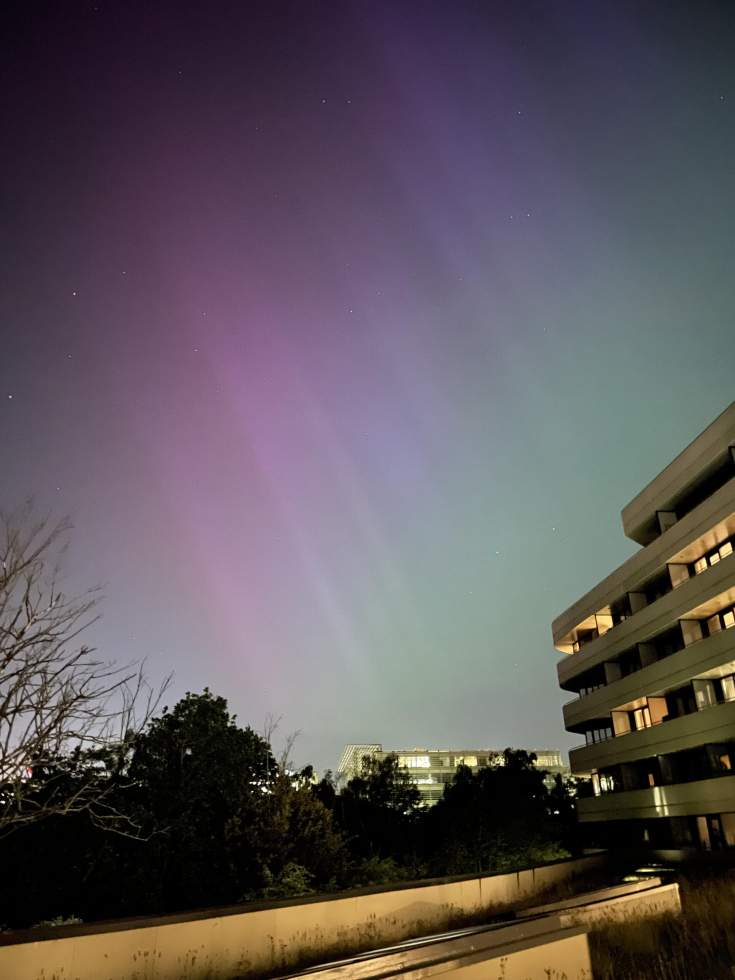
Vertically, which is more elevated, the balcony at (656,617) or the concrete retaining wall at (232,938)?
the balcony at (656,617)

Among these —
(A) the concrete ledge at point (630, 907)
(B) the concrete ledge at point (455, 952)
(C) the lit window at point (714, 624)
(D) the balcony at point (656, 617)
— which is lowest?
(A) the concrete ledge at point (630, 907)

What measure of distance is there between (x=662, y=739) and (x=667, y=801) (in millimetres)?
3016

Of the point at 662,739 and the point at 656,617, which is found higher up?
the point at 656,617

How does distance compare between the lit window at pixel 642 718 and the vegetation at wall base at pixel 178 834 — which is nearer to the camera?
Answer: the vegetation at wall base at pixel 178 834

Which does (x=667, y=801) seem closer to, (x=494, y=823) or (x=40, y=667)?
(x=494, y=823)

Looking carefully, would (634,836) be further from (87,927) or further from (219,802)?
(87,927)

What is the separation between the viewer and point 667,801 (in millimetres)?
36250

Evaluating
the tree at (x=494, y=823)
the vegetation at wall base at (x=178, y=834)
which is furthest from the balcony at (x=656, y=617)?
the vegetation at wall base at (x=178, y=834)

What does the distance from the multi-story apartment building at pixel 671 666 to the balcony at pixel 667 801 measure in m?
0.06

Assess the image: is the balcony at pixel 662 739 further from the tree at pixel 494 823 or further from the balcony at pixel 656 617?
the tree at pixel 494 823

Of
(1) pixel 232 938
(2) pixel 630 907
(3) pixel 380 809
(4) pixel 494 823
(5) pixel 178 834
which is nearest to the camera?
(1) pixel 232 938

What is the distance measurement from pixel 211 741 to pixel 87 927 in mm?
14899

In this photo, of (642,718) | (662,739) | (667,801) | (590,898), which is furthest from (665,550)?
(590,898)

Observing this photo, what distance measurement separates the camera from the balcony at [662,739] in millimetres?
32469
